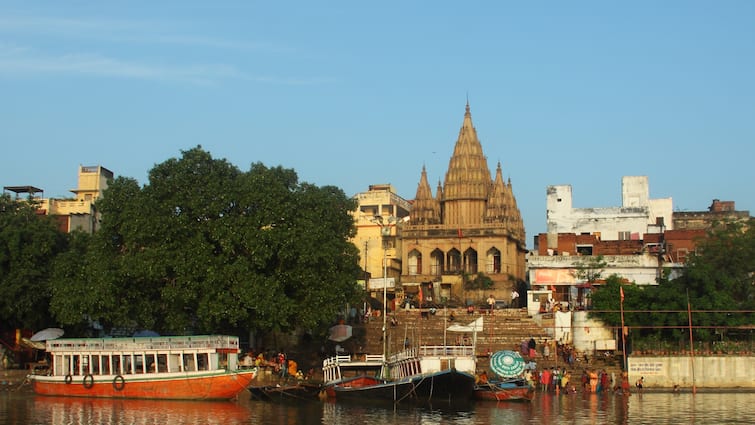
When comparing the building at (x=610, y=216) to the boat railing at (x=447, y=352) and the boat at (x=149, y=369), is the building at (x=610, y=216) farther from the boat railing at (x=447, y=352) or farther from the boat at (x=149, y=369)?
the boat at (x=149, y=369)

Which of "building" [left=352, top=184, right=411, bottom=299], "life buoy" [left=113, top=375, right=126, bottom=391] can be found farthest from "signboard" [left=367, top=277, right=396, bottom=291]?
"life buoy" [left=113, top=375, right=126, bottom=391]

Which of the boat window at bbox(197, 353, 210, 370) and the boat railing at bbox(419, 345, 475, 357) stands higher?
the boat railing at bbox(419, 345, 475, 357)

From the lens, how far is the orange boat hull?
37.9 m

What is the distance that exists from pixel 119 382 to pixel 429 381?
1192 centimetres

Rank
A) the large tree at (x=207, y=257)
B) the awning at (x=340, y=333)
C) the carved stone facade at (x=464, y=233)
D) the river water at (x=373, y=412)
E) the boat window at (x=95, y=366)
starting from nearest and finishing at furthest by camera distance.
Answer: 1. the river water at (x=373, y=412)
2. the boat window at (x=95, y=366)
3. the large tree at (x=207, y=257)
4. the awning at (x=340, y=333)
5. the carved stone facade at (x=464, y=233)

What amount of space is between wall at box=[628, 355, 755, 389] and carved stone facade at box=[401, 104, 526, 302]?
968 inches

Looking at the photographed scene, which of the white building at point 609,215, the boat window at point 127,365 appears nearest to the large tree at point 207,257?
the boat window at point 127,365

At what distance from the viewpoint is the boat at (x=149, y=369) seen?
38.1 m

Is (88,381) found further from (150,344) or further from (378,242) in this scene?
(378,242)

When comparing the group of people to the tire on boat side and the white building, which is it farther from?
the white building

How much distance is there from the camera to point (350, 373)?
44.2 m

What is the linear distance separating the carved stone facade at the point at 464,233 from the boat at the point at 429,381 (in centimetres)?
3108

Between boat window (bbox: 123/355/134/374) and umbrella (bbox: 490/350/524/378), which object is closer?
boat window (bbox: 123/355/134/374)

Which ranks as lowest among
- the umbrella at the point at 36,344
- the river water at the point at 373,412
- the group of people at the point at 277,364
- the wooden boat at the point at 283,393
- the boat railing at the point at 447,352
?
the river water at the point at 373,412
